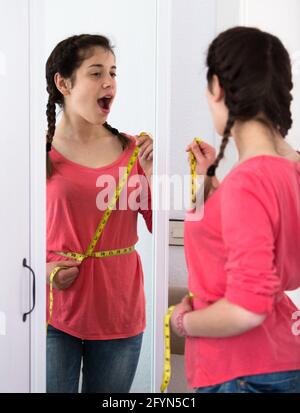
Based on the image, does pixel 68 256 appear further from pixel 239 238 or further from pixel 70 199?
pixel 239 238

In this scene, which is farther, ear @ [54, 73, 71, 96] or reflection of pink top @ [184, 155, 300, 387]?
ear @ [54, 73, 71, 96]

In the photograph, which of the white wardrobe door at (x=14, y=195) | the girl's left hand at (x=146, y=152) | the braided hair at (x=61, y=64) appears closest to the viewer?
the white wardrobe door at (x=14, y=195)

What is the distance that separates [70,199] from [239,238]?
0.63 m

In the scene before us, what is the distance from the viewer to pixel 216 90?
3.55 ft

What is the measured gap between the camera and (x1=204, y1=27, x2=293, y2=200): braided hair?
40.3 inches

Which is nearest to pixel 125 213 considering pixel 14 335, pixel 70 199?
pixel 70 199

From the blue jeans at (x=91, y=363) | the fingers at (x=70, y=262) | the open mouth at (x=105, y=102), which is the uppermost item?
the open mouth at (x=105, y=102)

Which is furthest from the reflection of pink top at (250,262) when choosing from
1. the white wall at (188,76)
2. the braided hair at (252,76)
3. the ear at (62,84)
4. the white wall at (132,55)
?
the white wall at (188,76)

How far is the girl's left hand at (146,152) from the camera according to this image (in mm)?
1589

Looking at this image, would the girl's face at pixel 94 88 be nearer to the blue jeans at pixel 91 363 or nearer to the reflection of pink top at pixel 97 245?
the reflection of pink top at pixel 97 245

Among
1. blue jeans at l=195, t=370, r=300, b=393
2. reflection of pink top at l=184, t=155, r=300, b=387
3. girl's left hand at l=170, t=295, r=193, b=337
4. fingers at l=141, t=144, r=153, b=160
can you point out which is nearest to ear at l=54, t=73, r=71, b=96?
fingers at l=141, t=144, r=153, b=160

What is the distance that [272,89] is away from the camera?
1.03 m

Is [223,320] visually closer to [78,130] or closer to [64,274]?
[64,274]

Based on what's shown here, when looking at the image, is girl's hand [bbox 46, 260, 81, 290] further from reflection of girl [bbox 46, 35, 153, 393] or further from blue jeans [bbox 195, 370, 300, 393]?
blue jeans [bbox 195, 370, 300, 393]
